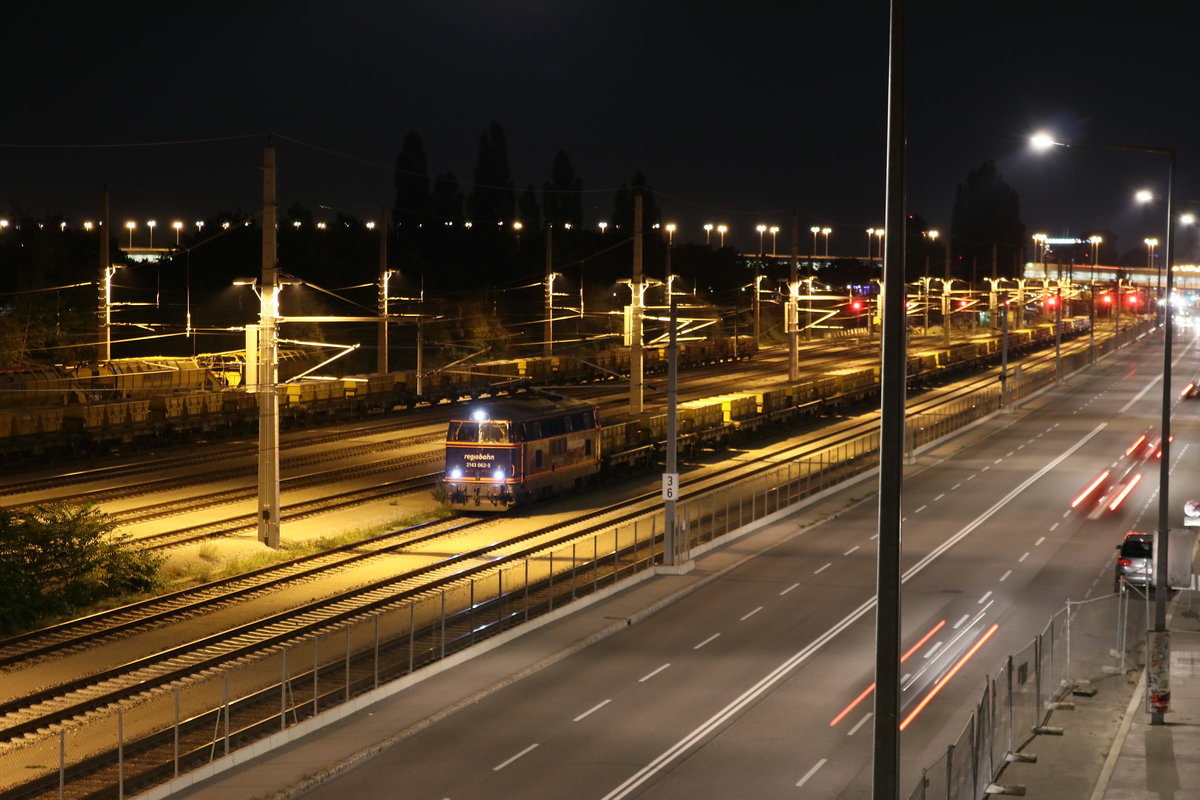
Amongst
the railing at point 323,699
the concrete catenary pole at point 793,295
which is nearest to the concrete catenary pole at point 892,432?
the railing at point 323,699

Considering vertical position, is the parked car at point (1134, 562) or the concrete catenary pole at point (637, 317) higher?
the concrete catenary pole at point (637, 317)

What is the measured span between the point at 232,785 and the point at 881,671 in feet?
37.6

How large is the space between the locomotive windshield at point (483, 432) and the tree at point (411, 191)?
7978 centimetres

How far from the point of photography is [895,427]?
9.41m

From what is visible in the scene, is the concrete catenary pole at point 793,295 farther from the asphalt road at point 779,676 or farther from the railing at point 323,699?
the railing at point 323,699

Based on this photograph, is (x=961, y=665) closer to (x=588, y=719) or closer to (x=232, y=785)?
(x=588, y=719)

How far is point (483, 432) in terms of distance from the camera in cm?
4294

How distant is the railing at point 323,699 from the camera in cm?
1728

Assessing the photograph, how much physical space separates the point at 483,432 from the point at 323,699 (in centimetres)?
2154

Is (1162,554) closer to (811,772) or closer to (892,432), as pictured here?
(811,772)

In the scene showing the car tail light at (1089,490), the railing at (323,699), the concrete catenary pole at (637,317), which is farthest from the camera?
the concrete catenary pole at (637,317)

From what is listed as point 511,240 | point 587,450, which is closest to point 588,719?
point 587,450

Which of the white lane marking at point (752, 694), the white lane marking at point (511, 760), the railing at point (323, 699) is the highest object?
the railing at point (323, 699)

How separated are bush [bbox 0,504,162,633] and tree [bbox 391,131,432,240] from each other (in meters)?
91.6
